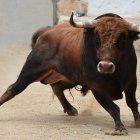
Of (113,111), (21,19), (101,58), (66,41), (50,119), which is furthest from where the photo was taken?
(21,19)

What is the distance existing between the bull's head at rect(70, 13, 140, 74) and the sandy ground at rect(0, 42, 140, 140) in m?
0.86

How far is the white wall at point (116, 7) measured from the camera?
610 inches

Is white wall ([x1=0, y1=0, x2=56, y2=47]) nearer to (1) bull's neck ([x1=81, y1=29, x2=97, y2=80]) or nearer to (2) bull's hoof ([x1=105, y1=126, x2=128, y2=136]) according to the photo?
(1) bull's neck ([x1=81, y1=29, x2=97, y2=80])

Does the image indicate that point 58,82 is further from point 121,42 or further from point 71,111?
point 121,42

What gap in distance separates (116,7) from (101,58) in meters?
7.12

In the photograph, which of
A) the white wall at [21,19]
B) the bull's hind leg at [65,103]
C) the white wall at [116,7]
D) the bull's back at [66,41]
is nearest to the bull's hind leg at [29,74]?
the bull's back at [66,41]

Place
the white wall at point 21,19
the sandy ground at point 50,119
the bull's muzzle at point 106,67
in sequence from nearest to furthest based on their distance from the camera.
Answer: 1. the bull's muzzle at point 106,67
2. the sandy ground at point 50,119
3. the white wall at point 21,19

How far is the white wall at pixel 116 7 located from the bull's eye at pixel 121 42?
684cm

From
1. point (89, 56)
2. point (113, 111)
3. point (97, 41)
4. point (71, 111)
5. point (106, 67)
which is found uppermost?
point (97, 41)

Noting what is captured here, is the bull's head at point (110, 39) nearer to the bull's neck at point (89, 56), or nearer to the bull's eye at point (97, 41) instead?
the bull's eye at point (97, 41)

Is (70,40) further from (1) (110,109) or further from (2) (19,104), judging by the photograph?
(2) (19,104)

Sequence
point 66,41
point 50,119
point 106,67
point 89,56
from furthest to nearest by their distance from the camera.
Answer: point 50,119
point 66,41
point 89,56
point 106,67

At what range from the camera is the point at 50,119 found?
33.5 ft

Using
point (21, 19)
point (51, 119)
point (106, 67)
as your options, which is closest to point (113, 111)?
point (106, 67)
